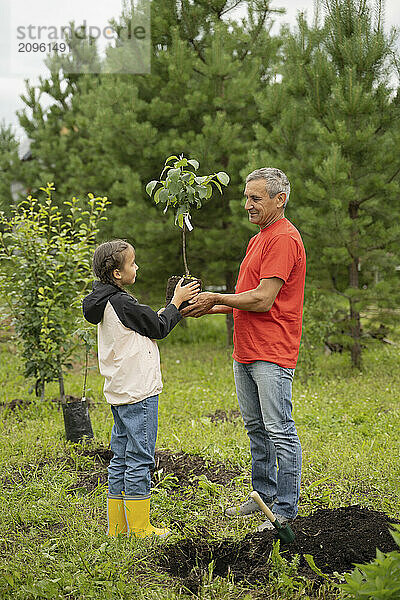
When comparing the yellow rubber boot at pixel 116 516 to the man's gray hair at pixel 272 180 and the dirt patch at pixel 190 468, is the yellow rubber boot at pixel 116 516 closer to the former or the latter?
the dirt patch at pixel 190 468

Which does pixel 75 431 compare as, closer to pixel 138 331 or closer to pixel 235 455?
pixel 235 455

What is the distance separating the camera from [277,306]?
10.8ft

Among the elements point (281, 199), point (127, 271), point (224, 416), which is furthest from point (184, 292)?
point (224, 416)

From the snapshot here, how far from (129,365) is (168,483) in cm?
129

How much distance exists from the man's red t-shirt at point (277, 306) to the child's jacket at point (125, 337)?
0.47 m

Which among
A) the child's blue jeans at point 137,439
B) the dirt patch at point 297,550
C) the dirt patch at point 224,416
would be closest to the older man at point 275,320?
the dirt patch at point 297,550

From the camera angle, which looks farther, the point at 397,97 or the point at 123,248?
the point at 397,97

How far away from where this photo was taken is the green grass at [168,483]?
2.78 m

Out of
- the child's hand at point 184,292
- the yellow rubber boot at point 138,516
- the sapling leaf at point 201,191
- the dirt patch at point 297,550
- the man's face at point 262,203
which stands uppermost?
the sapling leaf at point 201,191

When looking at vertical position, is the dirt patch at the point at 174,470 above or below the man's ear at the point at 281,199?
below

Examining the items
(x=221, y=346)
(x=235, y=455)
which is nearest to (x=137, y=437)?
(x=235, y=455)

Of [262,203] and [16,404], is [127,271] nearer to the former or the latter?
A: [262,203]

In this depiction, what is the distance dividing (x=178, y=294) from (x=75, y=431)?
7.03 feet

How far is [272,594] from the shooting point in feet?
8.73
